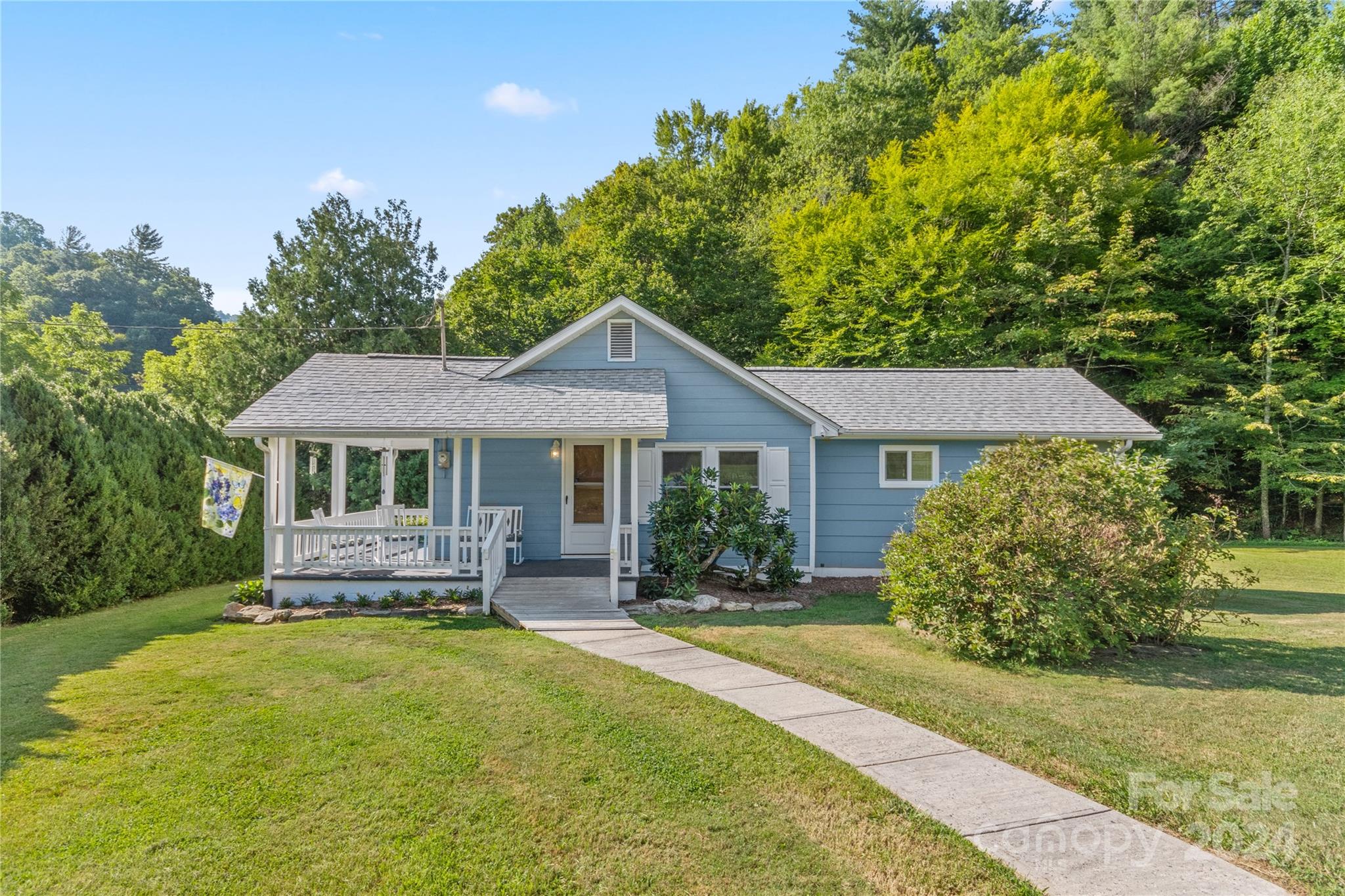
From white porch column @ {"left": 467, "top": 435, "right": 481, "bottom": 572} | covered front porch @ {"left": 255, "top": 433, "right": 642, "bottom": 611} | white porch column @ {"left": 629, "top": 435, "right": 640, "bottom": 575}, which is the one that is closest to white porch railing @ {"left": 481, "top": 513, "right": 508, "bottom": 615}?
covered front porch @ {"left": 255, "top": 433, "right": 642, "bottom": 611}

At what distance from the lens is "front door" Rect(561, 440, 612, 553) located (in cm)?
1107

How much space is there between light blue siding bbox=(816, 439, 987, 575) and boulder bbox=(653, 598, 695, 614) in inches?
138

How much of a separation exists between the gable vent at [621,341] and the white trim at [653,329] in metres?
0.19

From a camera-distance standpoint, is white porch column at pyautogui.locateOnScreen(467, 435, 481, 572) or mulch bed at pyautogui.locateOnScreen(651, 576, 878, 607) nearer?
white porch column at pyautogui.locateOnScreen(467, 435, 481, 572)

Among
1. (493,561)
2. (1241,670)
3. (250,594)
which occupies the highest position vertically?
(493,561)

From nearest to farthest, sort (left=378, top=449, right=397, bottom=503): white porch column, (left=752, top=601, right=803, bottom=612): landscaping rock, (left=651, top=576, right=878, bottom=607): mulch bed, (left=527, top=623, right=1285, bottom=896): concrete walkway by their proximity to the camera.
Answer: (left=527, top=623, right=1285, bottom=896): concrete walkway, (left=752, top=601, right=803, bottom=612): landscaping rock, (left=651, top=576, right=878, bottom=607): mulch bed, (left=378, top=449, right=397, bottom=503): white porch column

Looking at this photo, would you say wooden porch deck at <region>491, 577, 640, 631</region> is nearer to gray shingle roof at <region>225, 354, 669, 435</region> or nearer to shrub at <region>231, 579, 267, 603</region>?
gray shingle roof at <region>225, 354, 669, 435</region>

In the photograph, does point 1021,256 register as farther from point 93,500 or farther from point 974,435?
point 93,500

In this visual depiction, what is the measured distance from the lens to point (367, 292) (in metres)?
21.1

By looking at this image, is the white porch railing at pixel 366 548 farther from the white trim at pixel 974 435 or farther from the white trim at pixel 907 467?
the white trim at pixel 907 467

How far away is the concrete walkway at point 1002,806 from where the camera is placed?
2764mm

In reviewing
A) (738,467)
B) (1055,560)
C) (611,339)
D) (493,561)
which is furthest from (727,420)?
(1055,560)

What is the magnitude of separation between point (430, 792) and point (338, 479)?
9.17 m

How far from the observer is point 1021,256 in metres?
19.7
